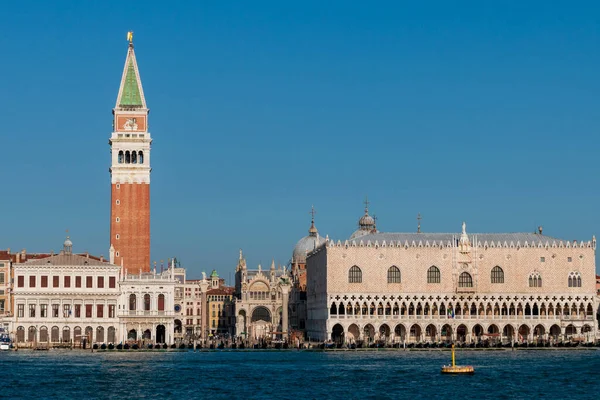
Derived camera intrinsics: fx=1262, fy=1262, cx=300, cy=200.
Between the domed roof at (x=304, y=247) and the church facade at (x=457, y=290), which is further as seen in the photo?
the domed roof at (x=304, y=247)

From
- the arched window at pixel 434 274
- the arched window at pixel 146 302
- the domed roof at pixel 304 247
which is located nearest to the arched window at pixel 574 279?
the arched window at pixel 434 274

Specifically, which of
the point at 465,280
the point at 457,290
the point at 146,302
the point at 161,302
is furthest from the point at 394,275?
the point at 146,302

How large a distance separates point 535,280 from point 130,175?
39.4 meters

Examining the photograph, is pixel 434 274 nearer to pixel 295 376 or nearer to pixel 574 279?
pixel 574 279

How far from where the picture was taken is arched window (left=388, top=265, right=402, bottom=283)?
115 m

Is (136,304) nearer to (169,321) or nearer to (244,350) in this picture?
(169,321)

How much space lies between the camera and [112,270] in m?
109

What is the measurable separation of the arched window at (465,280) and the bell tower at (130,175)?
96.8ft

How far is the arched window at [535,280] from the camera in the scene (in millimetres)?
115625

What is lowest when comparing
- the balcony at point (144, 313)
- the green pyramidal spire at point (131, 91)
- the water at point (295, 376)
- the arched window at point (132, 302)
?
the water at point (295, 376)

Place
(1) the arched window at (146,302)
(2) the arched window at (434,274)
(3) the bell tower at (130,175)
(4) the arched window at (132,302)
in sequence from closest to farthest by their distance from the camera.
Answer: (4) the arched window at (132,302)
(1) the arched window at (146,302)
(2) the arched window at (434,274)
(3) the bell tower at (130,175)

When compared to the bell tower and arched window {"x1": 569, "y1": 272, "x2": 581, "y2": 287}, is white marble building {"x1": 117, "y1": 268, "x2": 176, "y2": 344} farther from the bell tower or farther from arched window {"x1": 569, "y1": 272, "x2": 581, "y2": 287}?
arched window {"x1": 569, "y1": 272, "x2": 581, "y2": 287}

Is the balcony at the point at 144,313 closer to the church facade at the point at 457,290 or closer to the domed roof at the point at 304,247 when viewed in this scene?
the church facade at the point at 457,290

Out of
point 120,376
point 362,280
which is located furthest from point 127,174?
point 120,376
